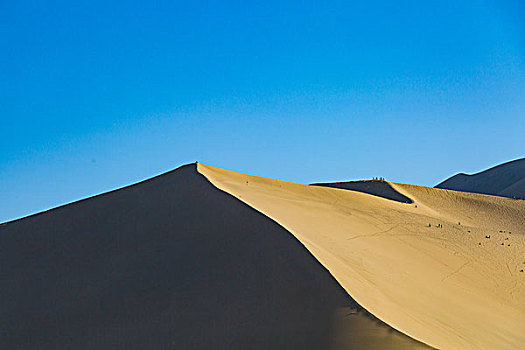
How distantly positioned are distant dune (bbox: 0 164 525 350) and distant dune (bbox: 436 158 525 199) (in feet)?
105

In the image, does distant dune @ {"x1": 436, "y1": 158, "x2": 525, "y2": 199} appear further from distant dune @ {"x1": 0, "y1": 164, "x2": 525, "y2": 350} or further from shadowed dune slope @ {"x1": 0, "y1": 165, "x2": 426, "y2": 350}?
shadowed dune slope @ {"x1": 0, "y1": 165, "x2": 426, "y2": 350}

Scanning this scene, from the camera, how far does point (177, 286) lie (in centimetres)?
793

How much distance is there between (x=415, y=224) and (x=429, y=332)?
8.54 m

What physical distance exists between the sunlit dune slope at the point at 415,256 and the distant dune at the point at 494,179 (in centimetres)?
2778

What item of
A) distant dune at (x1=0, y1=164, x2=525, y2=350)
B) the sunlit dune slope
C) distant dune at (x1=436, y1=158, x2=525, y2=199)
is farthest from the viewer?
distant dune at (x1=436, y1=158, x2=525, y2=199)

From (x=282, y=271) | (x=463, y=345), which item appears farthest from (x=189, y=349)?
(x=463, y=345)

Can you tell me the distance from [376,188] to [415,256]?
10384mm

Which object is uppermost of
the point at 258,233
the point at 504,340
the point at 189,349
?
the point at 258,233

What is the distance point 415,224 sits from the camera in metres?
14.9

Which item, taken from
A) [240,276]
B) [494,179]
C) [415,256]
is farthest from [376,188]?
[494,179]

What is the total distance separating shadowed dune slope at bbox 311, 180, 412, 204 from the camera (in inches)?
802

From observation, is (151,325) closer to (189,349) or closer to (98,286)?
(189,349)

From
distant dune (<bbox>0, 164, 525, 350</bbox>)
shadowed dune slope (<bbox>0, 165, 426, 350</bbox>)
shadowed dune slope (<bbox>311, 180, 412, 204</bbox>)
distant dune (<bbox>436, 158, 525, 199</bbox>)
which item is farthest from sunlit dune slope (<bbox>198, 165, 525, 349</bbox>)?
distant dune (<bbox>436, 158, 525, 199</bbox>)

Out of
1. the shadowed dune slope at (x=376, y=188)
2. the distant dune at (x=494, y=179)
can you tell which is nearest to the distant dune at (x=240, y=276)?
the shadowed dune slope at (x=376, y=188)
